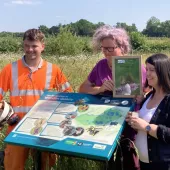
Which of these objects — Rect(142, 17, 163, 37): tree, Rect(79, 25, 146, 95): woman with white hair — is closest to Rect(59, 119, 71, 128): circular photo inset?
Rect(79, 25, 146, 95): woman with white hair

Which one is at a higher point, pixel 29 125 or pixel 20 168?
pixel 29 125

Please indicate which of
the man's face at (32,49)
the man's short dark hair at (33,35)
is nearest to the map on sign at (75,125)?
the man's face at (32,49)

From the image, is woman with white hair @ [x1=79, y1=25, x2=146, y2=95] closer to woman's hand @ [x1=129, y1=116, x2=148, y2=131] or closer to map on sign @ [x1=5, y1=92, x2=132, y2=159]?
map on sign @ [x1=5, y1=92, x2=132, y2=159]

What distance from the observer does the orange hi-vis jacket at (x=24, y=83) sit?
3445 mm

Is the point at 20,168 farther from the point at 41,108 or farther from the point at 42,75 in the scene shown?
the point at 42,75

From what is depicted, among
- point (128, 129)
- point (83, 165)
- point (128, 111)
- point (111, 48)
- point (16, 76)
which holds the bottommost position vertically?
point (83, 165)

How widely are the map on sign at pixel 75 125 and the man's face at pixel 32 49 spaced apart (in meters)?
0.64

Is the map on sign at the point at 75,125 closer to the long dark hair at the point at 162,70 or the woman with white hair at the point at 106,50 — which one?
the woman with white hair at the point at 106,50

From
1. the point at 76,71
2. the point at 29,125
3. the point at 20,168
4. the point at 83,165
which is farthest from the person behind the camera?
the point at 76,71

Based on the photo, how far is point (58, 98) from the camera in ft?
10.2

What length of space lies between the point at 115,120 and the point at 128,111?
158 millimetres

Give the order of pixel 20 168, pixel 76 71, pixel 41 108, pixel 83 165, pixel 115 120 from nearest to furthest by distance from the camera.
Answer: pixel 115 120 → pixel 41 108 → pixel 20 168 → pixel 83 165 → pixel 76 71

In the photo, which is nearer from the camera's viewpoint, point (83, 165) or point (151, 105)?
point (151, 105)

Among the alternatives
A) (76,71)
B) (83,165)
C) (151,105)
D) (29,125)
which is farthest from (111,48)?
(76,71)
